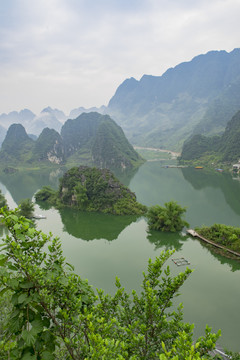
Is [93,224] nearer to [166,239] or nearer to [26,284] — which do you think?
[166,239]

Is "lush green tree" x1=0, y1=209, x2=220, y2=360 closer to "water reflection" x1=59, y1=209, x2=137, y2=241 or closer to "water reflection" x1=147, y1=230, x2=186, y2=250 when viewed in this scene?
"water reflection" x1=147, y1=230, x2=186, y2=250

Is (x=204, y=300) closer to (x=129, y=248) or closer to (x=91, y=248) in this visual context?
(x=129, y=248)

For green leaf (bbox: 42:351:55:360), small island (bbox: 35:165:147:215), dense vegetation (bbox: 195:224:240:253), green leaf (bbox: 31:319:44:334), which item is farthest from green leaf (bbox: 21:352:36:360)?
small island (bbox: 35:165:147:215)

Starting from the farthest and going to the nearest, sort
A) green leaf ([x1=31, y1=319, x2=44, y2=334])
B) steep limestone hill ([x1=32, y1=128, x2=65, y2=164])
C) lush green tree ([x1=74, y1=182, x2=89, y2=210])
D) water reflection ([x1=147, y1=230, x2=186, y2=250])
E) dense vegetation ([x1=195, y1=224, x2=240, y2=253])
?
1. steep limestone hill ([x1=32, y1=128, x2=65, y2=164])
2. lush green tree ([x1=74, y1=182, x2=89, y2=210])
3. water reflection ([x1=147, y1=230, x2=186, y2=250])
4. dense vegetation ([x1=195, y1=224, x2=240, y2=253])
5. green leaf ([x1=31, y1=319, x2=44, y2=334])

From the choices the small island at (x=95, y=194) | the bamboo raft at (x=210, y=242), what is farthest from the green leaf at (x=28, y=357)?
the small island at (x=95, y=194)

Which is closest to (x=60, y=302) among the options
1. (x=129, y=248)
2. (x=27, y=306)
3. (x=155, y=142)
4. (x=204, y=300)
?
(x=27, y=306)

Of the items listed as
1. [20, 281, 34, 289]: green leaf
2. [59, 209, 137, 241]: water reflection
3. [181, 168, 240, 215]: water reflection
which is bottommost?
[59, 209, 137, 241]: water reflection

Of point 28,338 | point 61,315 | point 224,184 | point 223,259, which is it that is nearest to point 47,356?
point 28,338
